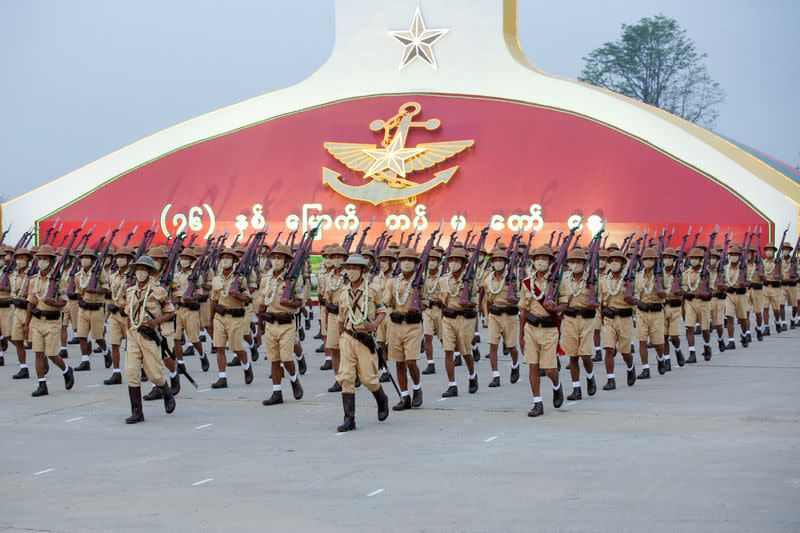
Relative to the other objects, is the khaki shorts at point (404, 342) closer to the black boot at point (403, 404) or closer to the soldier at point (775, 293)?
the black boot at point (403, 404)

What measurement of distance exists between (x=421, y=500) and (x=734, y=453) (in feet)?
9.58

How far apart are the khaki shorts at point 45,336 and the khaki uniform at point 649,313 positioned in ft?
24.3

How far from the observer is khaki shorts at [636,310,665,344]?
1450cm

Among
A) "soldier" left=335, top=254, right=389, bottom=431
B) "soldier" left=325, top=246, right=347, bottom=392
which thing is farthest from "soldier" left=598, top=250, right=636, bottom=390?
"soldier" left=335, top=254, right=389, bottom=431

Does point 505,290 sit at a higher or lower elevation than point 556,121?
lower

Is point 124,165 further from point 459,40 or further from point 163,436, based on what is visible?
point 163,436

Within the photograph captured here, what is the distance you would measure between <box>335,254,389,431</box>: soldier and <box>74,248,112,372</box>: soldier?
645 cm

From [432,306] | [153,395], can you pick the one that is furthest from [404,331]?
[432,306]

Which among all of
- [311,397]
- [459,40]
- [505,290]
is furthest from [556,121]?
[311,397]

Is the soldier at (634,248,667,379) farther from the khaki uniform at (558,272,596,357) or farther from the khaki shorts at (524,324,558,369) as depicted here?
the khaki shorts at (524,324,558,369)

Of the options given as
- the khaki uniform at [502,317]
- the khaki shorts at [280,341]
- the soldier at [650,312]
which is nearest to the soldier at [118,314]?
the khaki shorts at [280,341]

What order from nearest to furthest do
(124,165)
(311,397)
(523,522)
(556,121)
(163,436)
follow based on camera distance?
1. (523,522)
2. (163,436)
3. (311,397)
4. (556,121)
5. (124,165)

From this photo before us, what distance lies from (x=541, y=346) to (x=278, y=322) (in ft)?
9.93

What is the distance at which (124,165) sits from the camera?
3481 centimetres
